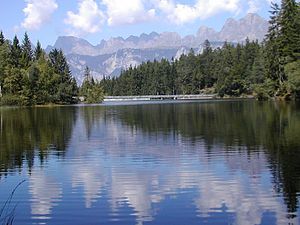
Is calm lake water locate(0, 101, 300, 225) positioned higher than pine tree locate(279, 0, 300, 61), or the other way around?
pine tree locate(279, 0, 300, 61)

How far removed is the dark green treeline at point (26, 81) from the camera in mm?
116044

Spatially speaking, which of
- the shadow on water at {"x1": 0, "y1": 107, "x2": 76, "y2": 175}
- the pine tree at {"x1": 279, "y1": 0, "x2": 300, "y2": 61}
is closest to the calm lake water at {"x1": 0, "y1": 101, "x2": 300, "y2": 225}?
the shadow on water at {"x1": 0, "y1": 107, "x2": 76, "y2": 175}

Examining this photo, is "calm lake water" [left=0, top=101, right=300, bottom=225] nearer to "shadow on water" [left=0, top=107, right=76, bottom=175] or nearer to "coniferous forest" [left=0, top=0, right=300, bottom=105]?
"shadow on water" [left=0, top=107, right=76, bottom=175]

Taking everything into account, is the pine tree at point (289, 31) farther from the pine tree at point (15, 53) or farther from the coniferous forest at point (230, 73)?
the pine tree at point (15, 53)

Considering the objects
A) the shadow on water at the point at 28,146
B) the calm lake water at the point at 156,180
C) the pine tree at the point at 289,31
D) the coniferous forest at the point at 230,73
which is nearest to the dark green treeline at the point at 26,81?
the coniferous forest at the point at 230,73

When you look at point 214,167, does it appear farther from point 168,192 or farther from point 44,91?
point 44,91

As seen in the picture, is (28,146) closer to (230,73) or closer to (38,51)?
(38,51)

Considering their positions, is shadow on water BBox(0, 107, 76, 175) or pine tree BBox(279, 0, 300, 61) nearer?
shadow on water BBox(0, 107, 76, 175)

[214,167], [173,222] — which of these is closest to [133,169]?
[214,167]

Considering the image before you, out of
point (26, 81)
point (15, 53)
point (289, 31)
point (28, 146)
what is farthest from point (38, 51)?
point (28, 146)

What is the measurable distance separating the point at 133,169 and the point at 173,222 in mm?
8432

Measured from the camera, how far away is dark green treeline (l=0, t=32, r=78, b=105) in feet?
381

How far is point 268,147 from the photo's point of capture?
89.2ft

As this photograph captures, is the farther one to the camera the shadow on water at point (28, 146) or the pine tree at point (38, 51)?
the pine tree at point (38, 51)
